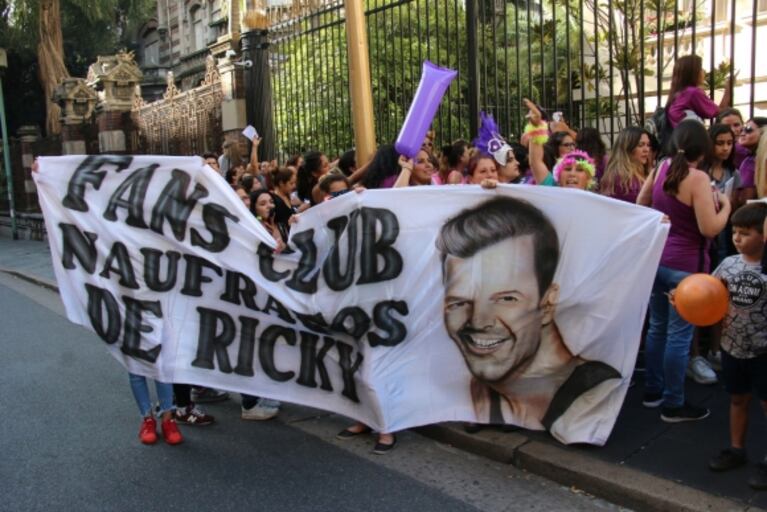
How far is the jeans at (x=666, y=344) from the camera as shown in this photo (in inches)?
167

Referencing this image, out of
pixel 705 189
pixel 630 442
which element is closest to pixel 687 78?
pixel 705 189

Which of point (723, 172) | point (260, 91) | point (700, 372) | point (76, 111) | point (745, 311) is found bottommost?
point (700, 372)

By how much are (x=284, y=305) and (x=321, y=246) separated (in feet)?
1.49

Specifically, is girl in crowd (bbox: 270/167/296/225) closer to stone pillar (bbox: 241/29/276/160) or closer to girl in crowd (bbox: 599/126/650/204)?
girl in crowd (bbox: 599/126/650/204)

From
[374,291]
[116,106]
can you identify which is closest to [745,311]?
[374,291]

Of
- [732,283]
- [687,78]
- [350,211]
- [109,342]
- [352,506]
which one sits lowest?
[352,506]

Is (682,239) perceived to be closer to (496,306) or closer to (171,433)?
(496,306)

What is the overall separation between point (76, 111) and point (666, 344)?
1776cm

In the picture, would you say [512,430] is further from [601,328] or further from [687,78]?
[687,78]

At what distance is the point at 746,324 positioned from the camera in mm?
3496

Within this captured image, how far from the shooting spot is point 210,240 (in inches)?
183

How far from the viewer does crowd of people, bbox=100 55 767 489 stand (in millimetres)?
3572

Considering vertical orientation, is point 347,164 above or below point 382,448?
above

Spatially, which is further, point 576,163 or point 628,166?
point 628,166
